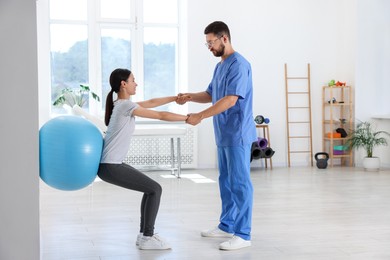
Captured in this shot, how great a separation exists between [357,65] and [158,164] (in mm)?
3189

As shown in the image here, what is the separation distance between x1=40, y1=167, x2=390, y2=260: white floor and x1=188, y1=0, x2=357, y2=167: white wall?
152cm

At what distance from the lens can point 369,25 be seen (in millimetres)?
8094

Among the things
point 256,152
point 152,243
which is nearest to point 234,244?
point 152,243

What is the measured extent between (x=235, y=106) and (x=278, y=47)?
483 cm

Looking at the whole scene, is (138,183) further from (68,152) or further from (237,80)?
(237,80)

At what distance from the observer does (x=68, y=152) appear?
2898mm

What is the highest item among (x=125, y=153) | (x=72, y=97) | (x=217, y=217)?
(x=72, y=97)

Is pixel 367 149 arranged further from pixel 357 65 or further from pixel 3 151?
pixel 3 151

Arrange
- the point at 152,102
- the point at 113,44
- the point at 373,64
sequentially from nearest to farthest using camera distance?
the point at 152,102, the point at 113,44, the point at 373,64

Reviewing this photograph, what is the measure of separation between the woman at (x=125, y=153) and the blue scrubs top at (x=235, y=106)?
27cm

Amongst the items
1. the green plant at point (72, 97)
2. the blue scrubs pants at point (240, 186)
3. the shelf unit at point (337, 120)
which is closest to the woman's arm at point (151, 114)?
the blue scrubs pants at point (240, 186)

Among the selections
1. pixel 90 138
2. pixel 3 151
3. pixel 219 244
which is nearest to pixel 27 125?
pixel 3 151

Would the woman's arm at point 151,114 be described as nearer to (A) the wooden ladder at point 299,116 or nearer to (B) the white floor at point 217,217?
(B) the white floor at point 217,217

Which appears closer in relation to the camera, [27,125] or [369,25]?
[27,125]
